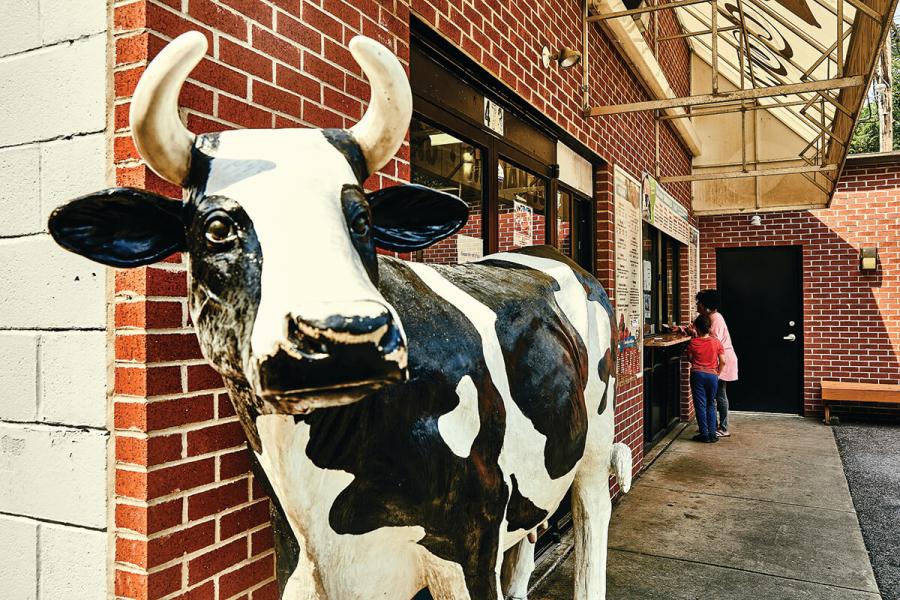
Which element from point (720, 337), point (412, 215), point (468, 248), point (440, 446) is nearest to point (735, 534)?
point (468, 248)

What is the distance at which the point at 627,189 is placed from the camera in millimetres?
5891

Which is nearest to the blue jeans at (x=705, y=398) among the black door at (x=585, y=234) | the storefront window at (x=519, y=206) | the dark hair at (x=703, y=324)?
the dark hair at (x=703, y=324)

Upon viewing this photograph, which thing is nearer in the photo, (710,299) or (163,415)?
(163,415)

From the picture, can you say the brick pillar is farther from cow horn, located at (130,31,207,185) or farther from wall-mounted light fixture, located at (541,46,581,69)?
wall-mounted light fixture, located at (541,46,581,69)

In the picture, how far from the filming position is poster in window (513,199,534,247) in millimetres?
4133

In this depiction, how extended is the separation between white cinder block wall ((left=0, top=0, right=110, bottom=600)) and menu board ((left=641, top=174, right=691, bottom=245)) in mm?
5540

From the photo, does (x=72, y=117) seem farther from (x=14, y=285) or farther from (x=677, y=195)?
(x=677, y=195)

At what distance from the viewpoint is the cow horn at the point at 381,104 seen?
4.23ft

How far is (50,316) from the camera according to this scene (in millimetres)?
1814

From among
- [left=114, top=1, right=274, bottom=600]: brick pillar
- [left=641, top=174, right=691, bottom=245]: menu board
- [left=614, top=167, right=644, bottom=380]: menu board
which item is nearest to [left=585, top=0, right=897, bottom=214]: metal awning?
[left=641, top=174, right=691, bottom=245]: menu board

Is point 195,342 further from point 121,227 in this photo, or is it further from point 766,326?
point 766,326

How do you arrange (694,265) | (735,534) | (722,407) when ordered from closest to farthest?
1. (735,534)
2. (722,407)
3. (694,265)

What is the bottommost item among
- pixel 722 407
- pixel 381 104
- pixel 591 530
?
pixel 722 407

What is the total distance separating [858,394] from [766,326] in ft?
5.62
